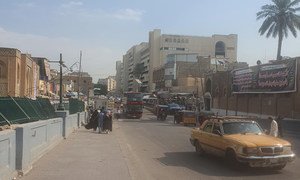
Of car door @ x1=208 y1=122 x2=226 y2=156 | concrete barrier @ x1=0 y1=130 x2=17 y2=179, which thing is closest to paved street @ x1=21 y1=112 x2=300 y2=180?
car door @ x1=208 y1=122 x2=226 y2=156

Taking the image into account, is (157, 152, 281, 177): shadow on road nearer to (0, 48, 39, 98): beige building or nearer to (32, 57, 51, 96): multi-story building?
(0, 48, 39, 98): beige building

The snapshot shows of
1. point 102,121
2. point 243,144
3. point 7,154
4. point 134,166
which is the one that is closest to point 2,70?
point 102,121

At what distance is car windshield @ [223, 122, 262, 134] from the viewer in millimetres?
16312

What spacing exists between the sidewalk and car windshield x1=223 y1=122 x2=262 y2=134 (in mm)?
3468

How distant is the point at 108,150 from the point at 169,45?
146 meters

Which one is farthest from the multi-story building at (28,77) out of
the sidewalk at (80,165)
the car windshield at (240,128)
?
the car windshield at (240,128)

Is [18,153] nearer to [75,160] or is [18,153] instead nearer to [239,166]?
[75,160]

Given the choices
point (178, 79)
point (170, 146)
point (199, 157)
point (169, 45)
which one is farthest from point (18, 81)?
point (169, 45)

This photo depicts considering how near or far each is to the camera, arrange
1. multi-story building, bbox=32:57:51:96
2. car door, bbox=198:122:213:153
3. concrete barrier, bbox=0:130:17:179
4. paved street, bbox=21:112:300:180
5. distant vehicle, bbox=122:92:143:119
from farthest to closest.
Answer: multi-story building, bbox=32:57:51:96, distant vehicle, bbox=122:92:143:119, car door, bbox=198:122:213:153, paved street, bbox=21:112:300:180, concrete barrier, bbox=0:130:17:179

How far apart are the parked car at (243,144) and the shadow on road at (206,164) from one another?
10.3 inches

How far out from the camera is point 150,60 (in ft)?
572

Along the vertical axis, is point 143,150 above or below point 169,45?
below

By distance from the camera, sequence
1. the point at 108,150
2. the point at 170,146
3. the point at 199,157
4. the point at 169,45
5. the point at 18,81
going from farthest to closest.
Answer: the point at 169,45
the point at 18,81
the point at 170,146
the point at 108,150
the point at 199,157

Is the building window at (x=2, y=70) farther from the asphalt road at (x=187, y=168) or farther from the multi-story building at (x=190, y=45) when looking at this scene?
the multi-story building at (x=190, y=45)
